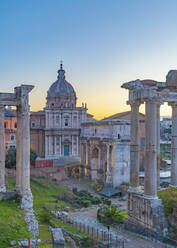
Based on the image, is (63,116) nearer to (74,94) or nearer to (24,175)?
(74,94)

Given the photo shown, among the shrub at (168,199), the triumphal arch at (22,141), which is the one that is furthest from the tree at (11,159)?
the shrub at (168,199)

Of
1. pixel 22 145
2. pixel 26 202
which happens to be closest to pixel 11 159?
pixel 22 145

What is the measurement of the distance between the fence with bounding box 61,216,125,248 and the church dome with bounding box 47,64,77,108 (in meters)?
35.5

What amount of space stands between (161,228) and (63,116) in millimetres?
39415

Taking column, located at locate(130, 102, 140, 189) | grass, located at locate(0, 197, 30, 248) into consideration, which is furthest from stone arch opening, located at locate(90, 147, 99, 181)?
grass, located at locate(0, 197, 30, 248)

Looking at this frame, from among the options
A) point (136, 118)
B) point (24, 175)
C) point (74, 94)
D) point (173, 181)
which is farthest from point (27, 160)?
point (74, 94)

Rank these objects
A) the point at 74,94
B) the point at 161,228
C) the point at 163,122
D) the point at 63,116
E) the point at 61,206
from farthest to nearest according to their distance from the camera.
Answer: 1. the point at 163,122
2. the point at 74,94
3. the point at 63,116
4. the point at 61,206
5. the point at 161,228

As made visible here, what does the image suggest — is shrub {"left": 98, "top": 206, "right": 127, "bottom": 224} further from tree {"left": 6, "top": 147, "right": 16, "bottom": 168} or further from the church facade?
the church facade

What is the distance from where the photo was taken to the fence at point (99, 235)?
13.3m

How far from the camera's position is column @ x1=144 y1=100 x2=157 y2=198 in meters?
14.8

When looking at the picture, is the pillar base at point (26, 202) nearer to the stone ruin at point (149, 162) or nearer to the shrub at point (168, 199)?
the stone ruin at point (149, 162)

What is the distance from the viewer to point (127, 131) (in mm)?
39688

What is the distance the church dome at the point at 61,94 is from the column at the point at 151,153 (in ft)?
129

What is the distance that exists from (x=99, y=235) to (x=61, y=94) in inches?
1615
